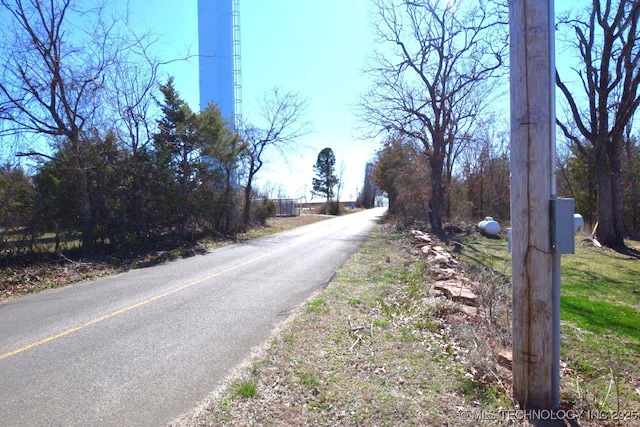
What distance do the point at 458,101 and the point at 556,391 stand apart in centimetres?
2317

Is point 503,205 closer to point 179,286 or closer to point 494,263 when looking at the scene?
point 494,263

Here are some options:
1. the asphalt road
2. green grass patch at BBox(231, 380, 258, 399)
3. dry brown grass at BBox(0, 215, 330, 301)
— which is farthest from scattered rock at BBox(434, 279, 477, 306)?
dry brown grass at BBox(0, 215, 330, 301)

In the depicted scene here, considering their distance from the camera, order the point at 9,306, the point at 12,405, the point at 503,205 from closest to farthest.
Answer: the point at 12,405 < the point at 9,306 < the point at 503,205

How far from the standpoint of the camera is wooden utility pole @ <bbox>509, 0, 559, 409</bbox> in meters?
3.30

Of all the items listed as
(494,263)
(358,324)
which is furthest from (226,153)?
(358,324)

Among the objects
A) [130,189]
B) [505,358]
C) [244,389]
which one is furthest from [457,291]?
[130,189]

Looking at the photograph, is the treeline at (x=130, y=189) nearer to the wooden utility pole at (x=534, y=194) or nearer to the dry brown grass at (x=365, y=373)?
the dry brown grass at (x=365, y=373)

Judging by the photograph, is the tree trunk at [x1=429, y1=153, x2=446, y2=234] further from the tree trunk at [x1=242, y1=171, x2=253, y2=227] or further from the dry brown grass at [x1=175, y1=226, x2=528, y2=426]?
the dry brown grass at [x1=175, y1=226, x2=528, y2=426]

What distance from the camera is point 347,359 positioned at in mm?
4688

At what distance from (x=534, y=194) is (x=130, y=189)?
16.0 metres

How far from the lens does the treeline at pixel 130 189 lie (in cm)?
1280

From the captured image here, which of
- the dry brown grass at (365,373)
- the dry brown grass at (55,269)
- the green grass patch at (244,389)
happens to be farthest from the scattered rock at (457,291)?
the dry brown grass at (55,269)

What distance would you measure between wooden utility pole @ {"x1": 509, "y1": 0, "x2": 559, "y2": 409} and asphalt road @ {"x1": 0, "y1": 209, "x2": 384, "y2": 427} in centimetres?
303

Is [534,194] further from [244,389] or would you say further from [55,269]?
[55,269]
